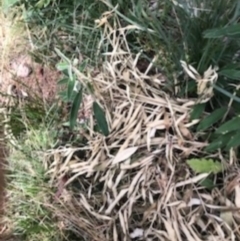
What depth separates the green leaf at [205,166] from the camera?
6.44 ft

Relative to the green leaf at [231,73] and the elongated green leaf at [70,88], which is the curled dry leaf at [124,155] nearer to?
the elongated green leaf at [70,88]

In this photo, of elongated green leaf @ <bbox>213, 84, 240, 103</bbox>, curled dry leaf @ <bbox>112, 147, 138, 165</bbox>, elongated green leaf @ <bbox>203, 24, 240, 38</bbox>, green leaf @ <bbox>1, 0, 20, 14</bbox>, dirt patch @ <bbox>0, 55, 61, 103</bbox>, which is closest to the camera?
elongated green leaf @ <bbox>203, 24, 240, 38</bbox>

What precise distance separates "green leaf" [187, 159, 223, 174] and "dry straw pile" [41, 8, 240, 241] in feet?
0.07

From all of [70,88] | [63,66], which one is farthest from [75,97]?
[63,66]

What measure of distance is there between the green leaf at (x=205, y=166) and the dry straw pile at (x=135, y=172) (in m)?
0.02

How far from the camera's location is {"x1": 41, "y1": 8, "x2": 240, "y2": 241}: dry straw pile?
1.96 m

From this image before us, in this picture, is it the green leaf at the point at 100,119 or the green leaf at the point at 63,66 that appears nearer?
the green leaf at the point at 100,119

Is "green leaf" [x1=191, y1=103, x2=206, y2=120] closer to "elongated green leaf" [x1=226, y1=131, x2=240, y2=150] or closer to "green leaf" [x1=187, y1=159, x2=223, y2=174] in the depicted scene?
"green leaf" [x1=187, y1=159, x2=223, y2=174]

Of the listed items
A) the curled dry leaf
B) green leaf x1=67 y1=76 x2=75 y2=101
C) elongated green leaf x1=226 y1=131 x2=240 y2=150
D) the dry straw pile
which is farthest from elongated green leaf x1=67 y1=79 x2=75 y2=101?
elongated green leaf x1=226 y1=131 x2=240 y2=150

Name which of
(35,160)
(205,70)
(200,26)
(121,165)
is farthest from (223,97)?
(35,160)

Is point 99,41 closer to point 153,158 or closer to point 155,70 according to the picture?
point 155,70

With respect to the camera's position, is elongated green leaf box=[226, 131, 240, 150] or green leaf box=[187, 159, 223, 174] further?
green leaf box=[187, 159, 223, 174]

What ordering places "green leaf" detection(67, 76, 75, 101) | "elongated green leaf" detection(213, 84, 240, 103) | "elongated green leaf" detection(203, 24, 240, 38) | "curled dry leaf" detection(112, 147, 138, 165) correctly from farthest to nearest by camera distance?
"curled dry leaf" detection(112, 147, 138, 165), "green leaf" detection(67, 76, 75, 101), "elongated green leaf" detection(213, 84, 240, 103), "elongated green leaf" detection(203, 24, 240, 38)

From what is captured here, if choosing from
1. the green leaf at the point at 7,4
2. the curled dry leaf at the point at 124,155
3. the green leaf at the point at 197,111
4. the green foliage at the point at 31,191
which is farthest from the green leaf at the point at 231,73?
the green leaf at the point at 7,4
